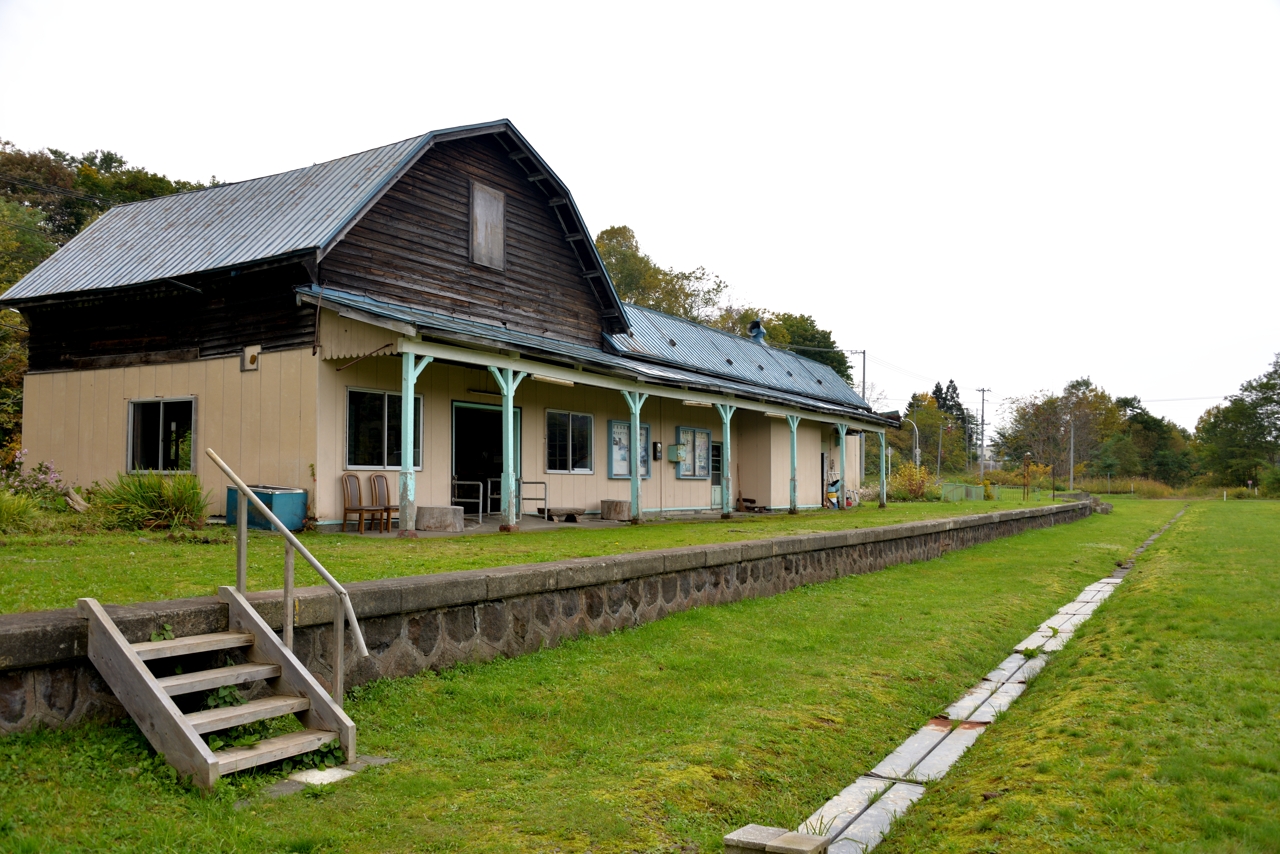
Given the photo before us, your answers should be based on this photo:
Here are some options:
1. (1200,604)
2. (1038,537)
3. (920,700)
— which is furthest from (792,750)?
(1038,537)

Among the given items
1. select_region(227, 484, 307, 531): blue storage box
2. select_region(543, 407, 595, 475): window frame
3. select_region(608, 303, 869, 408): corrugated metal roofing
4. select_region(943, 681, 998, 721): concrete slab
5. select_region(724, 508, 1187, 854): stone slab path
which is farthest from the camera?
select_region(608, 303, 869, 408): corrugated metal roofing

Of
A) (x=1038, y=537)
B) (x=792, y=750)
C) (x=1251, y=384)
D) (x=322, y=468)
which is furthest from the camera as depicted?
(x=1251, y=384)

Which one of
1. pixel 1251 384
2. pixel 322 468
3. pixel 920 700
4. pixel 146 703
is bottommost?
pixel 920 700

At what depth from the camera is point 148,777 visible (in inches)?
161

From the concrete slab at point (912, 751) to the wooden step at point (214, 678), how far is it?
335 centimetres

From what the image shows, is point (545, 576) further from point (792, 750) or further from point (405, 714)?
point (792, 750)

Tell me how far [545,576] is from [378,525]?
6589 millimetres

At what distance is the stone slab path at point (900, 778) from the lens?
138 inches

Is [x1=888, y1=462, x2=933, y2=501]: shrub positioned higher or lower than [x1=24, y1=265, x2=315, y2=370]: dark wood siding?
lower

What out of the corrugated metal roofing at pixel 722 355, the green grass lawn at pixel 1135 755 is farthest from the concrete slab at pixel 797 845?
the corrugated metal roofing at pixel 722 355

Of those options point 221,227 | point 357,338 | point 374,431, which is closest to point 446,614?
point 357,338

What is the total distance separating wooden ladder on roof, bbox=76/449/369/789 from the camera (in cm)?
420

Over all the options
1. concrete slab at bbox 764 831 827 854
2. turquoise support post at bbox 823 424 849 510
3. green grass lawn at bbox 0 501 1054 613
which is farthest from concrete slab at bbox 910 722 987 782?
turquoise support post at bbox 823 424 849 510

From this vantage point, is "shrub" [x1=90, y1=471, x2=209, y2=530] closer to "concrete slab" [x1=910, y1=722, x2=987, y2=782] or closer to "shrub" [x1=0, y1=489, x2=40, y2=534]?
"shrub" [x1=0, y1=489, x2=40, y2=534]
